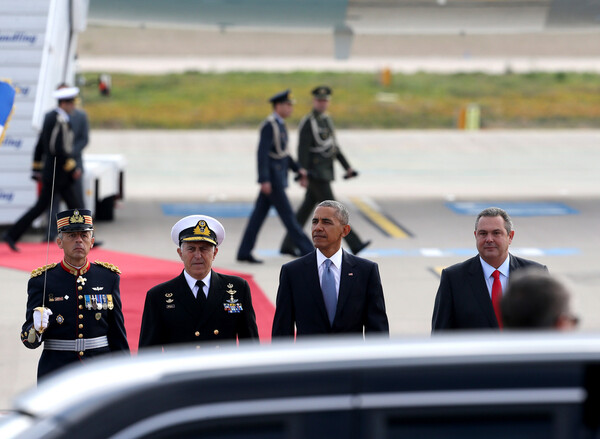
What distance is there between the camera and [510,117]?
3591 cm

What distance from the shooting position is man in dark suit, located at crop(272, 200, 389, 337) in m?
4.91

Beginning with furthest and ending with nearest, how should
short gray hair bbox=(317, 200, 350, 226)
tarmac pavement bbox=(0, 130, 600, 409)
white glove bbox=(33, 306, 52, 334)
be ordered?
tarmac pavement bbox=(0, 130, 600, 409)
short gray hair bbox=(317, 200, 350, 226)
white glove bbox=(33, 306, 52, 334)

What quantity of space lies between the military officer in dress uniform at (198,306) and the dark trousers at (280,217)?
5.96 meters

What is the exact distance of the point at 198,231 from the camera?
15.6 feet

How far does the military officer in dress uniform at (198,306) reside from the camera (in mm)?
4648

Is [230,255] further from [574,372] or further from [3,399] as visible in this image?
[574,372]

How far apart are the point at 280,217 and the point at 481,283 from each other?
5.98 metres

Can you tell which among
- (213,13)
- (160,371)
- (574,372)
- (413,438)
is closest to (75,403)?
(160,371)

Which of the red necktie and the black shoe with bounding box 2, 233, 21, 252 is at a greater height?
the black shoe with bounding box 2, 233, 21, 252

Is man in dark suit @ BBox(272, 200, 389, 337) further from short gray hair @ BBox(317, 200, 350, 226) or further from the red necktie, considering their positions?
the red necktie

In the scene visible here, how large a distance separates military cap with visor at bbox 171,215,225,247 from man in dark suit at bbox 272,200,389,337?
39 cm

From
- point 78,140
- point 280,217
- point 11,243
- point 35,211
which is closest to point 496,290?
point 280,217

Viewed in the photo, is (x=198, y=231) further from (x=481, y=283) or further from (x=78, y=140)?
(x=78, y=140)

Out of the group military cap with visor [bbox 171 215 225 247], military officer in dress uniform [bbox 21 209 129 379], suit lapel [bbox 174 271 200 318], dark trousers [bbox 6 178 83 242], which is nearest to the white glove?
military officer in dress uniform [bbox 21 209 129 379]
